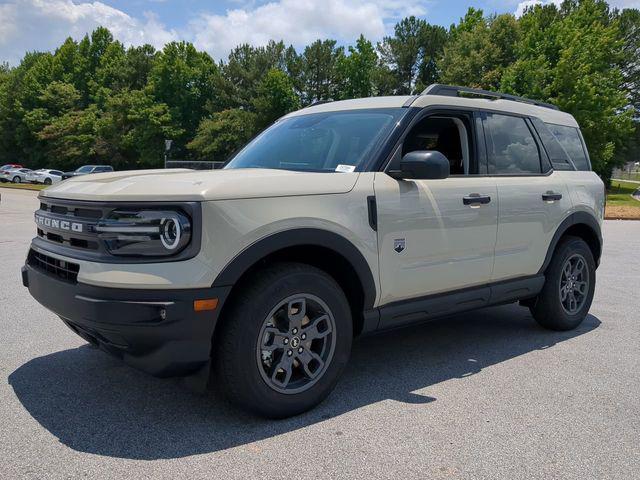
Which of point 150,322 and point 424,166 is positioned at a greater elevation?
point 424,166

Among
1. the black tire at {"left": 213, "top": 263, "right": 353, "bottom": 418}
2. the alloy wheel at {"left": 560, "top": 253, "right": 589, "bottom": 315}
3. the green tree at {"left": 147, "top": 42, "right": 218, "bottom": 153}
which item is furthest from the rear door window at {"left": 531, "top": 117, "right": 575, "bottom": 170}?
the green tree at {"left": 147, "top": 42, "right": 218, "bottom": 153}

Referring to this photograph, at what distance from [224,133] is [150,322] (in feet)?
166

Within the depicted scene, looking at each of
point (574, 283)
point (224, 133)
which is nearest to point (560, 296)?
point (574, 283)

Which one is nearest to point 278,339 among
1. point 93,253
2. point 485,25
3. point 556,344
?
point 93,253

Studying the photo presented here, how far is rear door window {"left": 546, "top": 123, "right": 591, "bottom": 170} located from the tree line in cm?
3310

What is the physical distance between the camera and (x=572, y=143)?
5.64 m

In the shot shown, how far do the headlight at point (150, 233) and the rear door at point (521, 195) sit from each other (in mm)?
2579

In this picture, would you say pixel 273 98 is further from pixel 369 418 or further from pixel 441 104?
pixel 369 418

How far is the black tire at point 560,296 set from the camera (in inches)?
204

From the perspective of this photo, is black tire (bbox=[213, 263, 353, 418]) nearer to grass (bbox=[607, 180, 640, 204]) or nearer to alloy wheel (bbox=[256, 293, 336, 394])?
alloy wheel (bbox=[256, 293, 336, 394])

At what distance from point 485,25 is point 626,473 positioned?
47.1 metres

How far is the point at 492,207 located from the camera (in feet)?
14.4

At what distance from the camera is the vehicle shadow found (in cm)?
311

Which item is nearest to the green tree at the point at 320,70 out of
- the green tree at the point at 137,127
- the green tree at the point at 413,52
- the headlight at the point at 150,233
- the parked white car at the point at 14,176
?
the green tree at the point at 413,52
